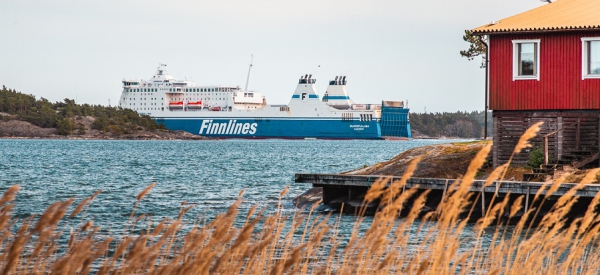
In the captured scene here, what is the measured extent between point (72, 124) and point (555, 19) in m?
85.4

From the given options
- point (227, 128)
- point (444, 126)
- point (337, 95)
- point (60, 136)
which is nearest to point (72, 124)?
point (60, 136)

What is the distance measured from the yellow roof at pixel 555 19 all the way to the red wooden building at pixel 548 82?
2cm

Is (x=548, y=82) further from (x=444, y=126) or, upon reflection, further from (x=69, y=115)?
(x=444, y=126)

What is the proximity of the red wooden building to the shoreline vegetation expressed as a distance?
79.5 m

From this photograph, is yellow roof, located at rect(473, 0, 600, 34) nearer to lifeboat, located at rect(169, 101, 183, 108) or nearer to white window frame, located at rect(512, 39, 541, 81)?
white window frame, located at rect(512, 39, 541, 81)

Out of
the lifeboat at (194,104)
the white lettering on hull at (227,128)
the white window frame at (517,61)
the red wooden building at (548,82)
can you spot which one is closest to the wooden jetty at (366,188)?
the red wooden building at (548,82)

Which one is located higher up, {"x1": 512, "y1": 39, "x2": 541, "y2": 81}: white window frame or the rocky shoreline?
{"x1": 512, "y1": 39, "x2": 541, "y2": 81}: white window frame

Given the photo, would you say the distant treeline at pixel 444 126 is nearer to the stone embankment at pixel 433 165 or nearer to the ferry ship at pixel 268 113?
the ferry ship at pixel 268 113

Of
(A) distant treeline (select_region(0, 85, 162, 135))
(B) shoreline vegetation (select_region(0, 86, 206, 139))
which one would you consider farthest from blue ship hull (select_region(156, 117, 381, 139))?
(A) distant treeline (select_region(0, 85, 162, 135))

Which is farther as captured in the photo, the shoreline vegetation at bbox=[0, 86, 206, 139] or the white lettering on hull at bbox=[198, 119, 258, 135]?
the shoreline vegetation at bbox=[0, 86, 206, 139]

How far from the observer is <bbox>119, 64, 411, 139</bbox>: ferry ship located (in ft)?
305

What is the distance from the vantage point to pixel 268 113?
93.0 m

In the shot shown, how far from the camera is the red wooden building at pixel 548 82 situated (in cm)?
1653

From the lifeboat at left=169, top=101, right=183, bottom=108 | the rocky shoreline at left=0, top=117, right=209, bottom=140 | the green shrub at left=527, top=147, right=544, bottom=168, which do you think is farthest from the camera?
the lifeboat at left=169, top=101, right=183, bottom=108
